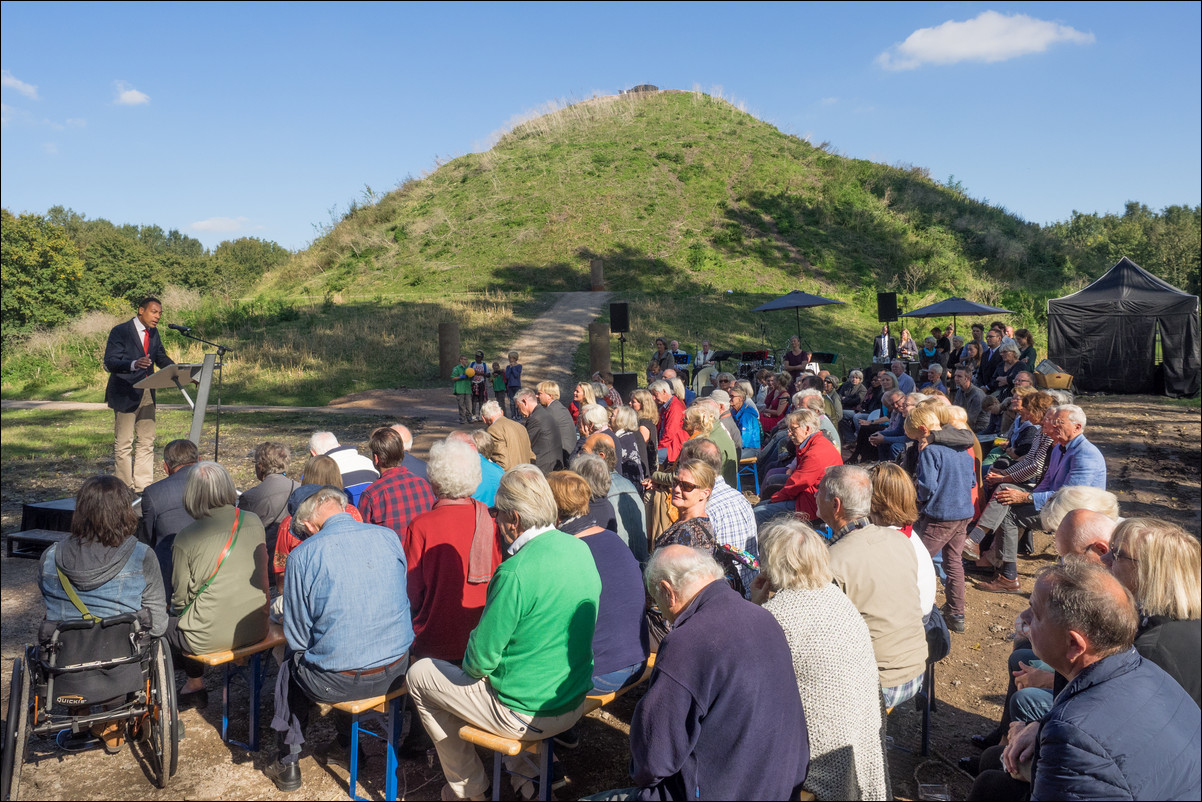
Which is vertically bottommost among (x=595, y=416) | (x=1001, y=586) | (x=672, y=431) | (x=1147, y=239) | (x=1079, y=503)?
(x=1001, y=586)

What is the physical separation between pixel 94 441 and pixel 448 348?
358 inches

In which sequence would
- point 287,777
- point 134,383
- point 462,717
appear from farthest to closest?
point 134,383 → point 287,777 → point 462,717

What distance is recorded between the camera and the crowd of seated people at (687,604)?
2.42m

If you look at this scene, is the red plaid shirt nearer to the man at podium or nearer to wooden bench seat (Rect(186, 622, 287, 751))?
wooden bench seat (Rect(186, 622, 287, 751))

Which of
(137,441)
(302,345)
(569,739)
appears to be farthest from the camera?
(302,345)

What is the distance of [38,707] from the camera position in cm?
362

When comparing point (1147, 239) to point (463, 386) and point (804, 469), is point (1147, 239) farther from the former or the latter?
point (804, 469)

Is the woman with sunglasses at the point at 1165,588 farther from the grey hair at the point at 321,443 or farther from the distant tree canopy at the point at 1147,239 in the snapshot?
the distant tree canopy at the point at 1147,239

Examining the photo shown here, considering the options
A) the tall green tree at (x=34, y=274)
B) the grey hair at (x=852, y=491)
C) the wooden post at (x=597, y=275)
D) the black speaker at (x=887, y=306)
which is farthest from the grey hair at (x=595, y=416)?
the tall green tree at (x=34, y=274)

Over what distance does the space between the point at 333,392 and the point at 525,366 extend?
503 centimetres

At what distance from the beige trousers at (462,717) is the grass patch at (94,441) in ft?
20.7

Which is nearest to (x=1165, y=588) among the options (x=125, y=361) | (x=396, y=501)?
(x=396, y=501)

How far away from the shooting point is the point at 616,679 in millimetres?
3643

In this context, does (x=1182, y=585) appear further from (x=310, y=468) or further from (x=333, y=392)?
(x=333, y=392)
